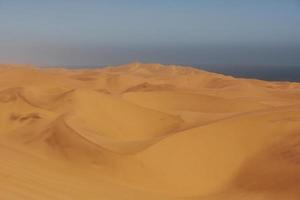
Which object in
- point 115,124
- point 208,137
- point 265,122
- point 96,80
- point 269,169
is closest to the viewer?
point 269,169

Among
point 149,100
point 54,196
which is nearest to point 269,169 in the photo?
point 54,196

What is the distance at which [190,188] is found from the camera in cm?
671

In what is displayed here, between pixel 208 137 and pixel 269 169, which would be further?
pixel 208 137

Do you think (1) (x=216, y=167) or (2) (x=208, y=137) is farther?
(2) (x=208, y=137)

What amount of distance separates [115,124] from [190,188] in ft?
11.8

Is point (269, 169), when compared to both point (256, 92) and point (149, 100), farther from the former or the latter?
point (256, 92)

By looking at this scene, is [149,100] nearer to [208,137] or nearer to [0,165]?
[208,137]

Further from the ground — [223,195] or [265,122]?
[265,122]

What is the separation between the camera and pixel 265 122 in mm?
8555

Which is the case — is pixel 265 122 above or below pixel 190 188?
above

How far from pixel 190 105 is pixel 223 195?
720cm

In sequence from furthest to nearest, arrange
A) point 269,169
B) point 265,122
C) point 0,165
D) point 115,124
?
1. point 115,124
2. point 265,122
3. point 269,169
4. point 0,165

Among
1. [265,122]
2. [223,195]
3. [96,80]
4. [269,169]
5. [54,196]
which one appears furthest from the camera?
[96,80]

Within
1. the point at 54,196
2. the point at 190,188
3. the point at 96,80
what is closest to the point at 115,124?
the point at 190,188
